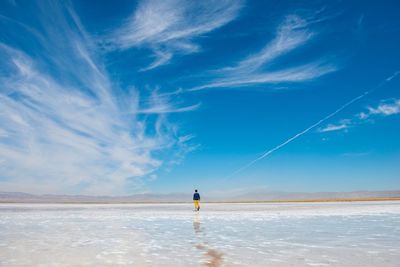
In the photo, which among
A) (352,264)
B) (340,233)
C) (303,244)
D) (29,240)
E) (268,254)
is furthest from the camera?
(340,233)

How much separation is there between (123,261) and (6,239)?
21.4 ft

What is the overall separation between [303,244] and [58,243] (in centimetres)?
796

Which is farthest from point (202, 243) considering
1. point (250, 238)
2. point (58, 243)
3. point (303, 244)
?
point (58, 243)

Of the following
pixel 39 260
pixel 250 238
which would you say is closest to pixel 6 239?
pixel 39 260

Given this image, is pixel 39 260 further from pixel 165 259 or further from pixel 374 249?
pixel 374 249

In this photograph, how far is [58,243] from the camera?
11453 millimetres

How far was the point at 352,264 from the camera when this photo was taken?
7.87 metres

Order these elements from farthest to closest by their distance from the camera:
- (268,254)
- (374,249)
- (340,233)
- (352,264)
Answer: (340,233), (374,249), (268,254), (352,264)

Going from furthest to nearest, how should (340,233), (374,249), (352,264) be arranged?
(340,233), (374,249), (352,264)

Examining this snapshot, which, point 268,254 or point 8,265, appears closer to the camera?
point 8,265

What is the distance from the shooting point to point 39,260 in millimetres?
8562

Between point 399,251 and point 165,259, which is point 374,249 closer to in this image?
point 399,251

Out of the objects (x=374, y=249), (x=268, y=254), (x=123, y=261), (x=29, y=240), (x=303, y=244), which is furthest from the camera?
(x=29, y=240)

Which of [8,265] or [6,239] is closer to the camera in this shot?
[8,265]
